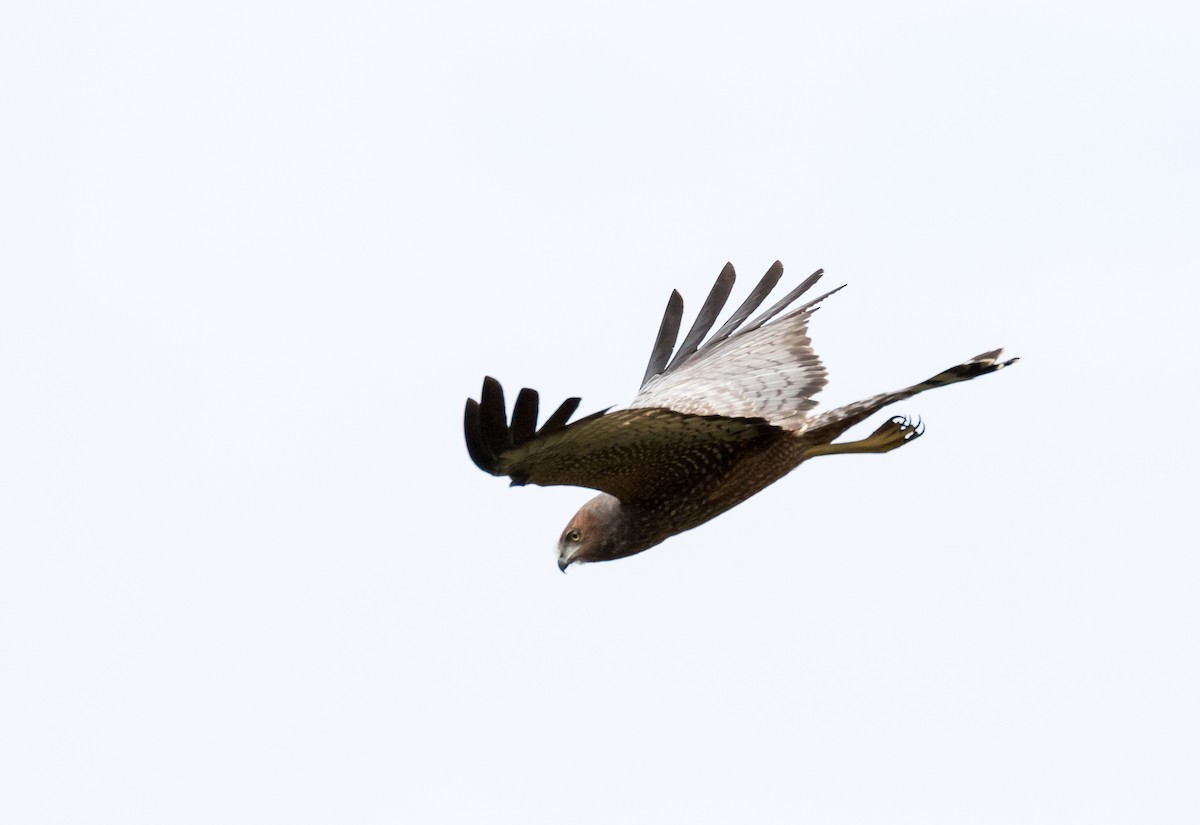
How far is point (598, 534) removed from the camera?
11875 millimetres

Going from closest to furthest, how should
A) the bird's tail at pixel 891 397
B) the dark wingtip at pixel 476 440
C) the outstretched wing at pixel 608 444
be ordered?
the dark wingtip at pixel 476 440
the outstretched wing at pixel 608 444
the bird's tail at pixel 891 397

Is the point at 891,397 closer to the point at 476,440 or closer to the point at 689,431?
the point at 689,431

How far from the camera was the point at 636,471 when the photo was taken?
36.8ft

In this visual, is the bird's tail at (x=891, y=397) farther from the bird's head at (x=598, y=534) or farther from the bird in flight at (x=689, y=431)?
the bird's head at (x=598, y=534)

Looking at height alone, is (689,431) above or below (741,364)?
below

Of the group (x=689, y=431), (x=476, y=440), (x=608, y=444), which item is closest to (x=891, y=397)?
(x=689, y=431)

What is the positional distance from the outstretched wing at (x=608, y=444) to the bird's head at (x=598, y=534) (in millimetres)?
Result: 165

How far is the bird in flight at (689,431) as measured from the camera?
393 inches

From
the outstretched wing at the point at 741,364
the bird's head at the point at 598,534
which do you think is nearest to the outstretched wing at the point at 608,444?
the bird's head at the point at 598,534

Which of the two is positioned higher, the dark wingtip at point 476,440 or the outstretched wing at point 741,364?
the outstretched wing at point 741,364

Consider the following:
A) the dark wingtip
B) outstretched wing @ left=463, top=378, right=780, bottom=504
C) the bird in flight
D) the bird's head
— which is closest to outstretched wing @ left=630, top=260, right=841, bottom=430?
the bird in flight

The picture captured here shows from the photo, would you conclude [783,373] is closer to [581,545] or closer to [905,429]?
[905,429]

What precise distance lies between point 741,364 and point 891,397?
1.74 metres

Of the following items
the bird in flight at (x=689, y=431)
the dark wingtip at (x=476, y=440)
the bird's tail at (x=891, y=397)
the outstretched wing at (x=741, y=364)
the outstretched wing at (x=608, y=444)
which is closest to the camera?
the dark wingtip at (x=476, y=440)
